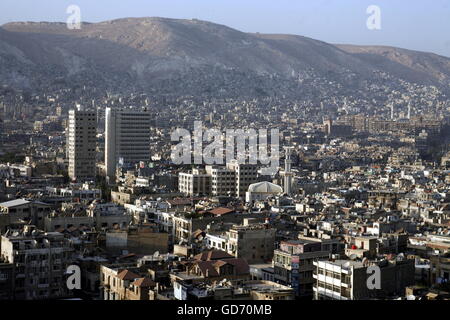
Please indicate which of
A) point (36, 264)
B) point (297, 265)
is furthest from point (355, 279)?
point (36, 264)

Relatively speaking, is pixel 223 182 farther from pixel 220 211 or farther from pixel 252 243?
pixel 252 243

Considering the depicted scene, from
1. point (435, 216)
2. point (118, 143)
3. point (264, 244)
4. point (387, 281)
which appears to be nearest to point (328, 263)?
point (387, 281)

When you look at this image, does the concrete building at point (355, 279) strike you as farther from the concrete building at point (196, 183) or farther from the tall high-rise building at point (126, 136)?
the tall high-rise building at point (126, 136)

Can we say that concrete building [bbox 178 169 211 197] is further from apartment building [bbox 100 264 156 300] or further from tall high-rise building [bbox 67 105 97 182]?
apartment building [bbox 100 264 156 300]

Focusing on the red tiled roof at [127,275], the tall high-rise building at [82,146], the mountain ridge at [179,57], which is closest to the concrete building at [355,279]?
the red tiled roof at [127,275]

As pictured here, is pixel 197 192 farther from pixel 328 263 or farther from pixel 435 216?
pixel 328 263

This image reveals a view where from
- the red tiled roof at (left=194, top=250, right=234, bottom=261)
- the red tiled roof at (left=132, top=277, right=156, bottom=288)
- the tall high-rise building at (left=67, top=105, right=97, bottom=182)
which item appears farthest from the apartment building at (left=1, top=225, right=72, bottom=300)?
the tall high-rise building at (left=67, top=105, right=97, bottom=182)
